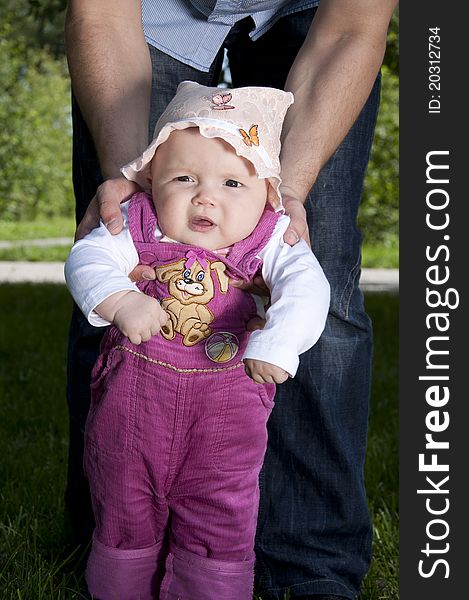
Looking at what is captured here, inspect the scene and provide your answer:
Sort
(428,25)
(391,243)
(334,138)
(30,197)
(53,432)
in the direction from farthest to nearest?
(30,197), (391,243), (53,432), (428,25), (334,138)

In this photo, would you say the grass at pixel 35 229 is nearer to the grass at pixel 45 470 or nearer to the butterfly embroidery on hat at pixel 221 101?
the grass at pixel 45 470

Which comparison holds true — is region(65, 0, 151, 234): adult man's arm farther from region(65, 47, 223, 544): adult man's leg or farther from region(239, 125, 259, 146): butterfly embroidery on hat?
region(239, 125, 259, 146): butterfly embroidery on hat

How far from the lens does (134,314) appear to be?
1.79 m

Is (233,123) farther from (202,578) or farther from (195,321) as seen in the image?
(202,578)

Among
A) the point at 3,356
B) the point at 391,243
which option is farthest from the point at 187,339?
the point at 391,243

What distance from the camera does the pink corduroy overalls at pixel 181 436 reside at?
1.91m

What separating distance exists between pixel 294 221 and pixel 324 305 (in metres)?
0.20

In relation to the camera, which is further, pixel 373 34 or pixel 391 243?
pixel 391 243

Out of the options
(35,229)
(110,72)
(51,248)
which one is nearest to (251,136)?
(110,72)

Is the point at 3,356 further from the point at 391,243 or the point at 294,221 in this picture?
the point at 391,243

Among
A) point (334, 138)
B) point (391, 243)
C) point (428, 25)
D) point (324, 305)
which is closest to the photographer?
point (324, 305)

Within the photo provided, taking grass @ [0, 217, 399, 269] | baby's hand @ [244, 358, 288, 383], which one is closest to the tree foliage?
grass @ [0, 217, 399, 269]

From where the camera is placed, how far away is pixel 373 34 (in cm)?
231

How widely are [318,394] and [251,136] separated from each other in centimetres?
84
